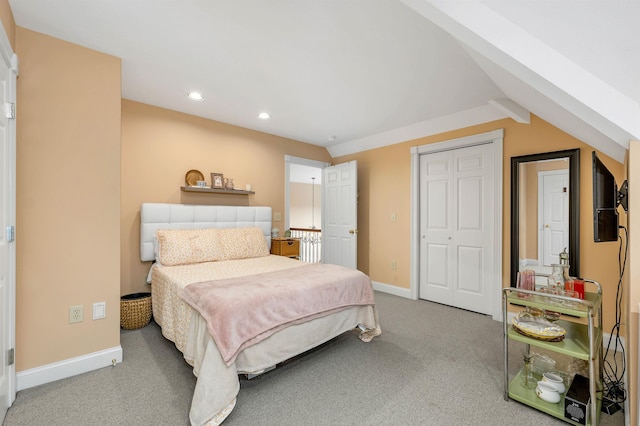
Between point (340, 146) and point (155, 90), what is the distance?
116 inches

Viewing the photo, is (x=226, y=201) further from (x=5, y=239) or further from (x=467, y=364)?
(x=467, y=364)

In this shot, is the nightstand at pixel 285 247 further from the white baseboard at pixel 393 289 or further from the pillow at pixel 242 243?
the white baseboard at pixel 393 289

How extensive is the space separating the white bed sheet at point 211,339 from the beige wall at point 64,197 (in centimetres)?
47

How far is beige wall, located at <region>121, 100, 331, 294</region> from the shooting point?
3.22 meters

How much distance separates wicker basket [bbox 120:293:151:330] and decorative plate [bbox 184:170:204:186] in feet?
4.65

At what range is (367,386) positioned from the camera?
202 cm

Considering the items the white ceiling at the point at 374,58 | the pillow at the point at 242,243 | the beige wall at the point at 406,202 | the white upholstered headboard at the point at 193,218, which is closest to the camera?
the white ceiling at the point at 374,58

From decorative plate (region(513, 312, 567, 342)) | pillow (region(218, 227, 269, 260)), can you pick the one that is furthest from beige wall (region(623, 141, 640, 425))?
pillow (region(218, 227, 269, 260))

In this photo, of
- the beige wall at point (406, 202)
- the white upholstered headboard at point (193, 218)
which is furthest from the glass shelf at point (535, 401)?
the white upholstered headboard at point (193, 218)

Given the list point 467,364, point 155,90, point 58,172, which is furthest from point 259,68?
point 467,364

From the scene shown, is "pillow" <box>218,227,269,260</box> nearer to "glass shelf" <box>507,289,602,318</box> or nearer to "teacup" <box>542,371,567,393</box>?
"glass shelf" <box>507,289,602,318</box>

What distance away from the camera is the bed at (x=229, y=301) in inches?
66.9

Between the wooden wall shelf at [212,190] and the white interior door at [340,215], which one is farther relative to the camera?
the white interior door at [340,215]

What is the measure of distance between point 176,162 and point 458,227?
3.65m
